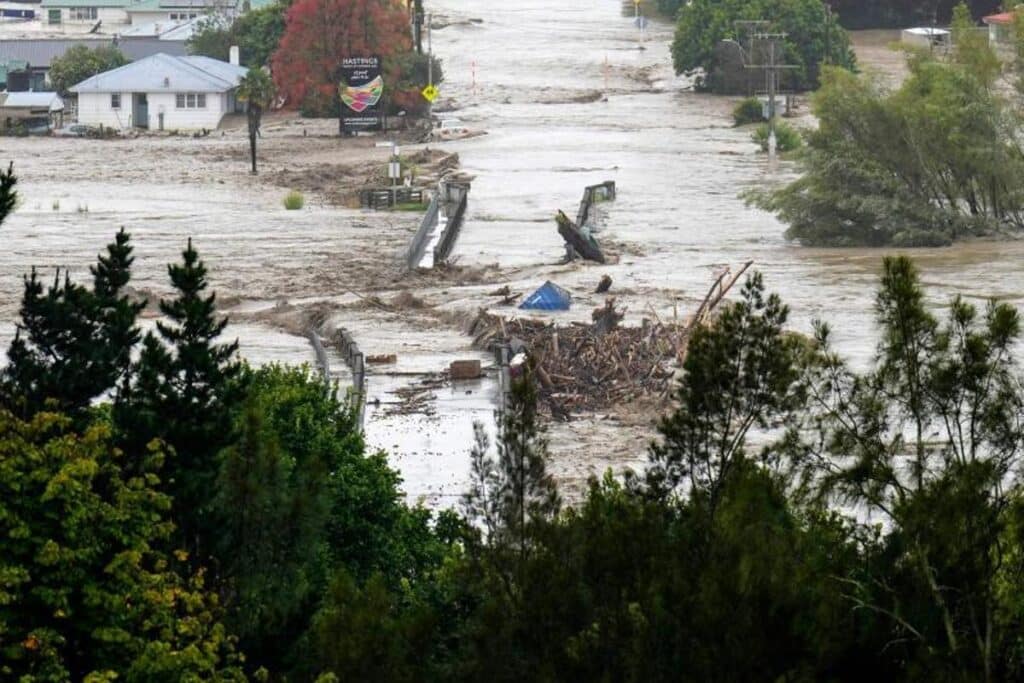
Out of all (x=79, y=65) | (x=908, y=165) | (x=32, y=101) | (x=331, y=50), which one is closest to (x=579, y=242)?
(x=908, y=165)

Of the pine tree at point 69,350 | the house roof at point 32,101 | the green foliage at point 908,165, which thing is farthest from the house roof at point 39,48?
the pine tree at point 69,350

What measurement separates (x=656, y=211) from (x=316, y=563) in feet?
156

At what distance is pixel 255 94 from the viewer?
81938mm

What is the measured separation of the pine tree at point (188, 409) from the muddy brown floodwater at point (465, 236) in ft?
32.2

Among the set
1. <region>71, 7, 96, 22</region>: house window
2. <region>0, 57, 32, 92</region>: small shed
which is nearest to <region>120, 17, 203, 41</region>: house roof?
<region>71, 7, 96, 22</region>: house window

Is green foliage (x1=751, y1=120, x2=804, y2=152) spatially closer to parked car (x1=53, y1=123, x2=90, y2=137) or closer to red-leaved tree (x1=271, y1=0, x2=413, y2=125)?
red-leaved tree (x1=271, y1=0, x2=413, y2=125)

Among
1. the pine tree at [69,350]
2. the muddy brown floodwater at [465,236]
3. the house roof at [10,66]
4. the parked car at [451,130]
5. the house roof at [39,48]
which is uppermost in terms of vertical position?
the pine tree at [69,350]

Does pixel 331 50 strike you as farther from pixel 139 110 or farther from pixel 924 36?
pixel 924 36

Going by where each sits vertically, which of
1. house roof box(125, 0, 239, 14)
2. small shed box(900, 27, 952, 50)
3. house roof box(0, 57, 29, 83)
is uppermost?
house roof box(125, 0, 239, 14)

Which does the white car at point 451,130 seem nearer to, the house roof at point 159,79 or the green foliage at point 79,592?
the house roof at point 159,79

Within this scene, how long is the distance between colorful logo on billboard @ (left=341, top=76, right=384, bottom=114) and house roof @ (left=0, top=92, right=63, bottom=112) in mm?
12578

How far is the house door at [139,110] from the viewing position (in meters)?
92.6

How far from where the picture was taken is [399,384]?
→ 127 feet

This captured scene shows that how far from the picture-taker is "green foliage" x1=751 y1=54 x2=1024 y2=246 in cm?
5941
